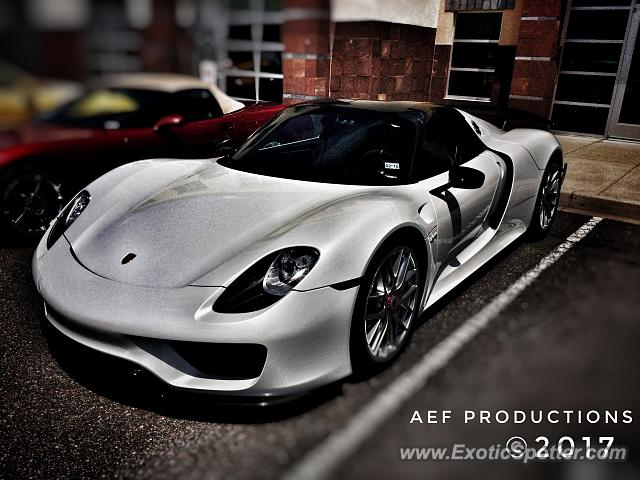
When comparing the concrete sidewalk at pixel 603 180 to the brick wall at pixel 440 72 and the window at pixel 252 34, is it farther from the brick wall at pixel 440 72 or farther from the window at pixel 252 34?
the window at pixel 252 34

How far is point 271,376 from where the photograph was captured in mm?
2232

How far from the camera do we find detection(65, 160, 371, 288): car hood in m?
2.41

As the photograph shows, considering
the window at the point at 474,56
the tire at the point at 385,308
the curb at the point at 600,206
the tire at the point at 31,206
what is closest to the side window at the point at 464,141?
the tire at the point at 385,308

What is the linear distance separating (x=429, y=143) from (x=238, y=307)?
1696mm

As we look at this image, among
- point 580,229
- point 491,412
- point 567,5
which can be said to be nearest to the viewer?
point 491,412

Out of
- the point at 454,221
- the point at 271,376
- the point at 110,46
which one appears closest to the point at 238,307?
the point at 271,376

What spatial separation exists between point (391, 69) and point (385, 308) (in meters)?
8.44

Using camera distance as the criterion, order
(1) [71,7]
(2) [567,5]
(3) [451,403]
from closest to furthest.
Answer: (1) [71,7] → (3) [451,403] → (2) [567,5]

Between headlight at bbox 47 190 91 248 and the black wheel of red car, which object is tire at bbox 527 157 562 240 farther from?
the black wheel of red car

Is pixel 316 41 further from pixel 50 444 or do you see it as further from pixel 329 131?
pixel 329 131

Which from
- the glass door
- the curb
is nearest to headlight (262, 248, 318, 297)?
the curb

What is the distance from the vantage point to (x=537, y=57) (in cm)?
975

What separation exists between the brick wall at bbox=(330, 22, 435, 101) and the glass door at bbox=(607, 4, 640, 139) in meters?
3.38

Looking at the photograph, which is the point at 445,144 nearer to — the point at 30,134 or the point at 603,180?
the point at 30,134
